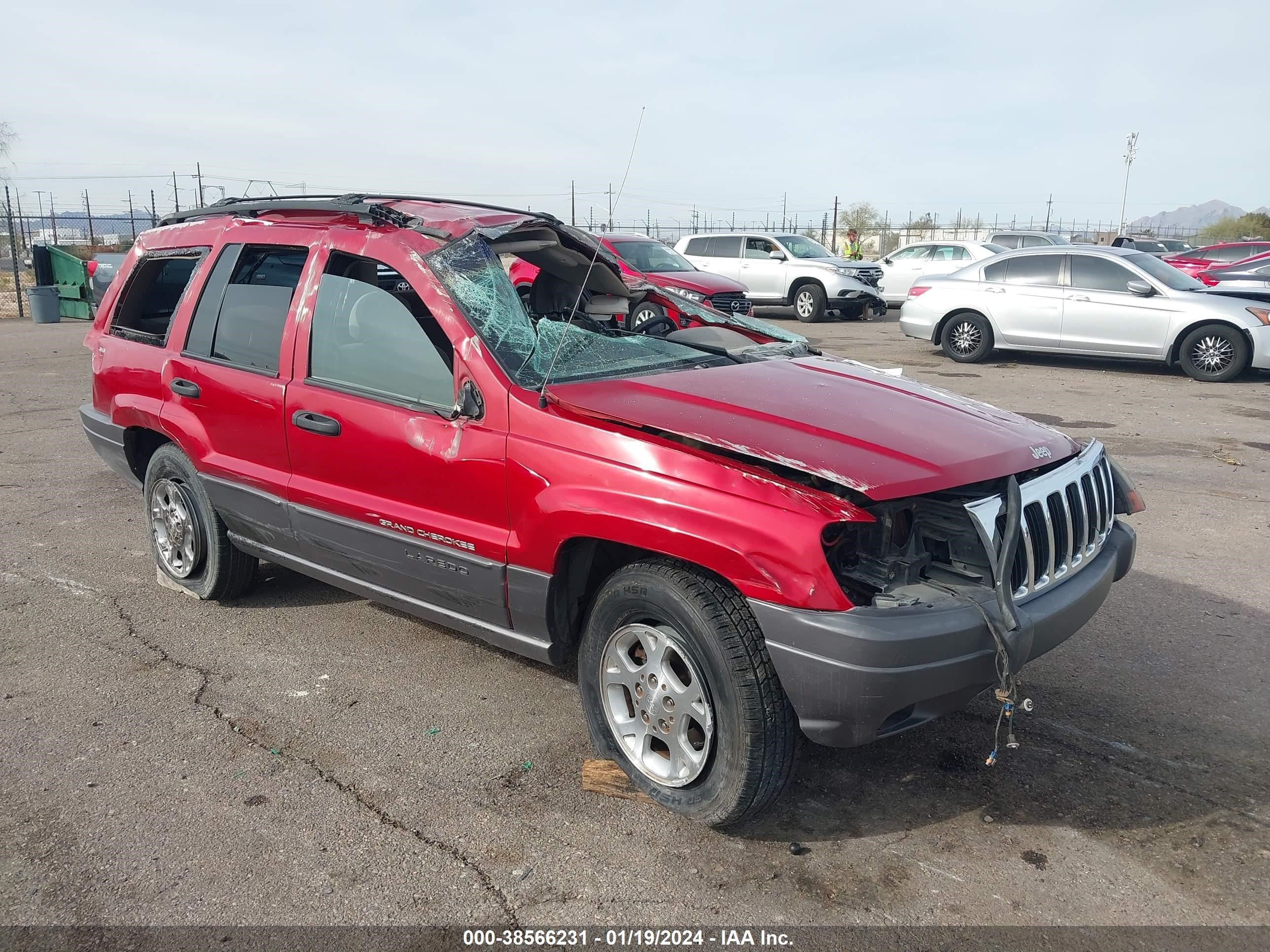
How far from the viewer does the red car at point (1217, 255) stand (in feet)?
70.4

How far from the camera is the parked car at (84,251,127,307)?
59.1ft

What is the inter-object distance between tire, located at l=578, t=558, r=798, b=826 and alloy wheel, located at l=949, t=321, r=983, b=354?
38.3ft

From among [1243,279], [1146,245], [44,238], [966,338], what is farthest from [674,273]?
[44,238]

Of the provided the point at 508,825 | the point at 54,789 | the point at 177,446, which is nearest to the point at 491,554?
the point at 508,825

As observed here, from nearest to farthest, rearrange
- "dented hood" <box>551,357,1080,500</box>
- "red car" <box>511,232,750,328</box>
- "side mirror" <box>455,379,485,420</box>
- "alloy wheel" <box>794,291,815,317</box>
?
"dented hood" <box>551,357,1080,500</box> → "side mirror" <box>455,379,485,420</box> → "red car" <box>511,232,750,328</box> → "alloy wheel" <box>794,291,815,317</box>

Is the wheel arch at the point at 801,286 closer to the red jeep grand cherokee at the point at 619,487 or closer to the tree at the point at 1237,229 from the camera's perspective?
the red jeep grand cherokee at the point at 619,487

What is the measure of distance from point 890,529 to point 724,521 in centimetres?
57

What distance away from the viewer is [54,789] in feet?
10.9

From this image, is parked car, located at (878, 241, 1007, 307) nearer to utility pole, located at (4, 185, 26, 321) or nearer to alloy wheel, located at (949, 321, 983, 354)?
alloy wheel, located at (949, 321, 983, 354)

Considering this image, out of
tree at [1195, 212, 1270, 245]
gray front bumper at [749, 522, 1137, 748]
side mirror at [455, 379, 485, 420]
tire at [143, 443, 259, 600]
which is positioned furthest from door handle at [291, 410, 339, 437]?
tree at [1195, 212, 1270, 245]

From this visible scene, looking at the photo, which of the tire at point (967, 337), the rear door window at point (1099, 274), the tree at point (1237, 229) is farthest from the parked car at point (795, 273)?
the tree at point (1237, 229)

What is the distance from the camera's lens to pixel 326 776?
342 centimetres

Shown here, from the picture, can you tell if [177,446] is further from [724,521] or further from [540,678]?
[724,521]

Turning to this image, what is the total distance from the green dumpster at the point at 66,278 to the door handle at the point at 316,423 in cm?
1777
